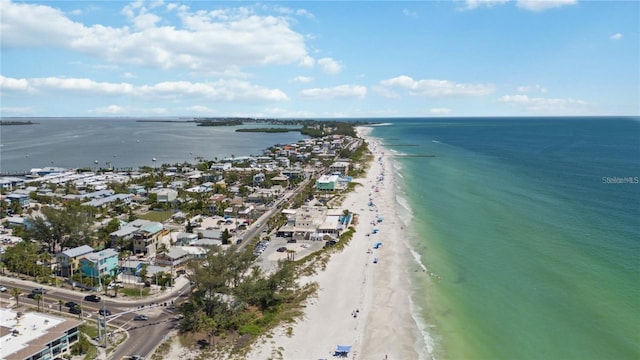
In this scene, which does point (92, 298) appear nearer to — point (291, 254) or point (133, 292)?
point (133, 292)

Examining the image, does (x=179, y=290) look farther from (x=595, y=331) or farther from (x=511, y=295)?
(x=595, y=331)

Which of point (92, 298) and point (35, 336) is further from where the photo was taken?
point (92, 298)

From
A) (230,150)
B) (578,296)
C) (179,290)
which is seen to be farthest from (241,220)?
(230,150)

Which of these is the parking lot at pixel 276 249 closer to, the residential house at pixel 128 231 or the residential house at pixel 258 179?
the residential house at pixel 128 231

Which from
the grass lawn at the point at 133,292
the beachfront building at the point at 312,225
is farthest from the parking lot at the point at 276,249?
the grass lawn at the point at 133,292

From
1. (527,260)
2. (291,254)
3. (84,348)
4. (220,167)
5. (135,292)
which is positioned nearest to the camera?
(84,348)

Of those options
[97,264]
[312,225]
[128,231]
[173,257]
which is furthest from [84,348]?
[312,225]
